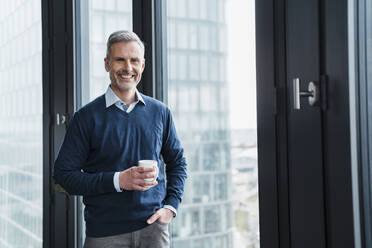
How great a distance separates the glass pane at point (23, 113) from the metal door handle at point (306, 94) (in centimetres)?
243

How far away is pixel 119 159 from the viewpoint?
146 cm

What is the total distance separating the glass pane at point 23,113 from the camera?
309 centimetres

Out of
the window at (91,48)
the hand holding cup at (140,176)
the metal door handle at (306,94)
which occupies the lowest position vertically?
the hand holding cup at (140,176)

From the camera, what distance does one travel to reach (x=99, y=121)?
147 centimetres

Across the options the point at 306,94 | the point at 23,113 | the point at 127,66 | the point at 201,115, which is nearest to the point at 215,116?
the point at 201,115

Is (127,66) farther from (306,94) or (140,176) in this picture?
(306,94)

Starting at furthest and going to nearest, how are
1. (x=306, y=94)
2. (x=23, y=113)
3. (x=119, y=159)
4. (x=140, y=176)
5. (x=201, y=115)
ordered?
(x=23, y=113), (x=201, y=115), (x=119, y=159), (x=140, y=176), (x=306, y=94)

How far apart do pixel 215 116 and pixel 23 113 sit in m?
2.08

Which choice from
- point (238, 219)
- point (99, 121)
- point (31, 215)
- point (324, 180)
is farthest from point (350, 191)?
point (31, 215)

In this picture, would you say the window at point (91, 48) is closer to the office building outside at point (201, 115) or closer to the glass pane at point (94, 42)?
the glass pane at point (94, 42)

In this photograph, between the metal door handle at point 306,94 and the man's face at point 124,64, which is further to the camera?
the man's face at point 124,64

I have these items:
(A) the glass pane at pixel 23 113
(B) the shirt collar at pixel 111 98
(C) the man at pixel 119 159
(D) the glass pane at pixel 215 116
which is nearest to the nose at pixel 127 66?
(C) the man at pixel 119 159

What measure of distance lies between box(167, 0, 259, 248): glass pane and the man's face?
31 centimetres

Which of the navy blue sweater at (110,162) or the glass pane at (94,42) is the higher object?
Answer: the glass pane at (94,42)
